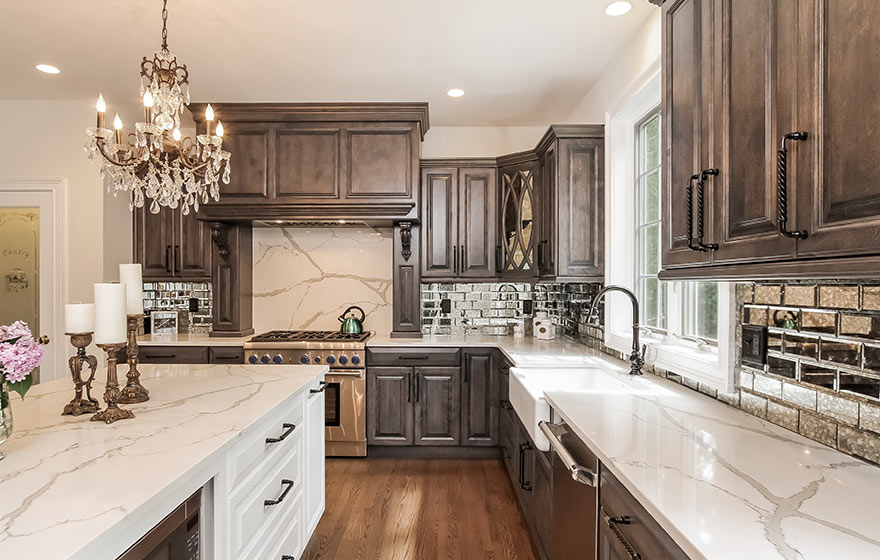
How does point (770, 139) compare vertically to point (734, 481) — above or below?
above

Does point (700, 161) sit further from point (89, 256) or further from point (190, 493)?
point (89, 256)

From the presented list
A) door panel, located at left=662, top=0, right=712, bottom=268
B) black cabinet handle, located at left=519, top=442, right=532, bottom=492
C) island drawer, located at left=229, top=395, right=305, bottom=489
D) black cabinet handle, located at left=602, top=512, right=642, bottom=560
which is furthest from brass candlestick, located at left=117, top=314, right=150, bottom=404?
door panel, located at left=662, top=0, right=712, bottom=268

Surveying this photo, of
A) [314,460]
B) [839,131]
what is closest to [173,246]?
[314,460]

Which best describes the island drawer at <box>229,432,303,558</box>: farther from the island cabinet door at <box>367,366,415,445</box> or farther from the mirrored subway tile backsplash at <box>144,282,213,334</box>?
the mirrored subway tile backsplash at <box>144,282,213,334</box>

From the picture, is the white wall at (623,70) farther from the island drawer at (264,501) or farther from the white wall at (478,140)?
the island drawer at (264,501)

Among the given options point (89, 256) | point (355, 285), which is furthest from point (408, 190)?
point (89, 256)

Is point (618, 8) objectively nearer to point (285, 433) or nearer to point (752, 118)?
point (752, 118)

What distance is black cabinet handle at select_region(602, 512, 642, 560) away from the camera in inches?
45.7

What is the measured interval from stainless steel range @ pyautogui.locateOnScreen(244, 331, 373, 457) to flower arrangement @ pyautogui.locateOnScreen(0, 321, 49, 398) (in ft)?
7.96

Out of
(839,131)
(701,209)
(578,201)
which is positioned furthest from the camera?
(578,201)

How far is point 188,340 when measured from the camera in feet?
12.5

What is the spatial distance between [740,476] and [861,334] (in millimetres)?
477

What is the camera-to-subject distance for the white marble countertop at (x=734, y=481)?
33.1 inches

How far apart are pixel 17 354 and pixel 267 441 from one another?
2.59 feet
